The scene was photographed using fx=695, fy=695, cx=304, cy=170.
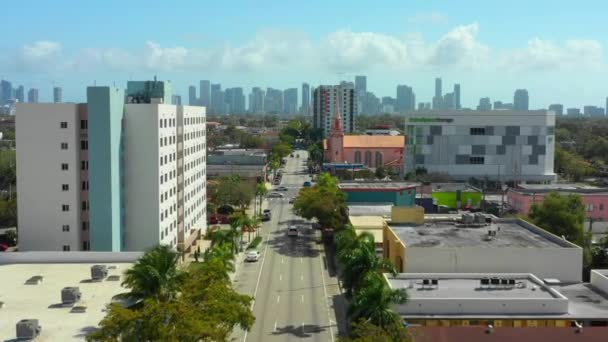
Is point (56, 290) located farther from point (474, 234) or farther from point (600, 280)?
point (600, 280)

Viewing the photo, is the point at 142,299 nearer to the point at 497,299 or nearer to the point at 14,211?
the point at 497,299

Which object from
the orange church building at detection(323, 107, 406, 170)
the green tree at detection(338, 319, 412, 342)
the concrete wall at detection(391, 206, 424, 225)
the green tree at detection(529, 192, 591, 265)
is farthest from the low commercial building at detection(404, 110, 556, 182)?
the green tree at detection(338, 319, 412, 342)

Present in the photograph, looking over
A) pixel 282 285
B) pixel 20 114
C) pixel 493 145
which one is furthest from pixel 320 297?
pixel 493 145

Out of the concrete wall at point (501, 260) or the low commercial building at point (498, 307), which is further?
the concrete wall at point (501, 260)

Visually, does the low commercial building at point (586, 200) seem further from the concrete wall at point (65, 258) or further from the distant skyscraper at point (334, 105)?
the distant skyscraper at point (334, 105)

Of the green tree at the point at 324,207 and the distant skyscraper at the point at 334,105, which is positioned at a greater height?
the distant skyscraper at the point at 334,105

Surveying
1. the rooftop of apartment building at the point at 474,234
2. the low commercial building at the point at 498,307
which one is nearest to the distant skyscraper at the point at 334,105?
the rooftop of apartment building at the point at 474,234
